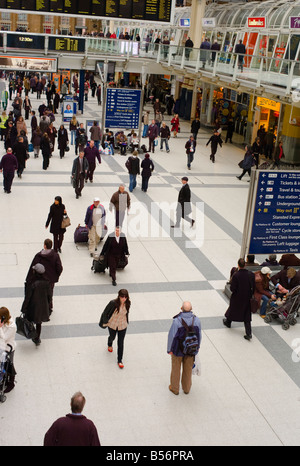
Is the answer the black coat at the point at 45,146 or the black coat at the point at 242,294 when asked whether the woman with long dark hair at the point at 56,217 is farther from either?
the black coat at the point at 45,146

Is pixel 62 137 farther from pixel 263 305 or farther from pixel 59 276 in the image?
pixel 263 305

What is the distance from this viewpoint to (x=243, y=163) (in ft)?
68.2

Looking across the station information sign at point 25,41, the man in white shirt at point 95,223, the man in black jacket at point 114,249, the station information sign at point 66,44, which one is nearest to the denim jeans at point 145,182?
the man in white shirt at point 95,223

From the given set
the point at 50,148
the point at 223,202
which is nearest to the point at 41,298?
the point at 223,202

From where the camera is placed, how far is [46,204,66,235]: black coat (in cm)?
1165

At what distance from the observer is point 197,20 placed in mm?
32812

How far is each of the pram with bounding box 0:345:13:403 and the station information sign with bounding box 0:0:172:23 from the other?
1735 cm

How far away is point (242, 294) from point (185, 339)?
2260 mm

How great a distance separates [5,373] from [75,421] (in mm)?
2508

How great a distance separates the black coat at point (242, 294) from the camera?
30.6ft

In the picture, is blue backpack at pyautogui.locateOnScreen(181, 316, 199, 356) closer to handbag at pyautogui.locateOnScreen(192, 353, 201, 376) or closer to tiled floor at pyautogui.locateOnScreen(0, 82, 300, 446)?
handbag at pyautogui.locateOnScreen(192, 353, 201, 376)

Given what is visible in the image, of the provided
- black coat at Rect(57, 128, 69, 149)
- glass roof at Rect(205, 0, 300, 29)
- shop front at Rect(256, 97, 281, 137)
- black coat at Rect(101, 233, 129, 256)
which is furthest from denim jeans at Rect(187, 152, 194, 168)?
black coat at Rect(101, 233, 129, 256)

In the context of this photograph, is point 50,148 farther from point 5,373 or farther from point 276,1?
point 276,1

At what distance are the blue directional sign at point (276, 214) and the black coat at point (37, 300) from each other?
4275 mm
